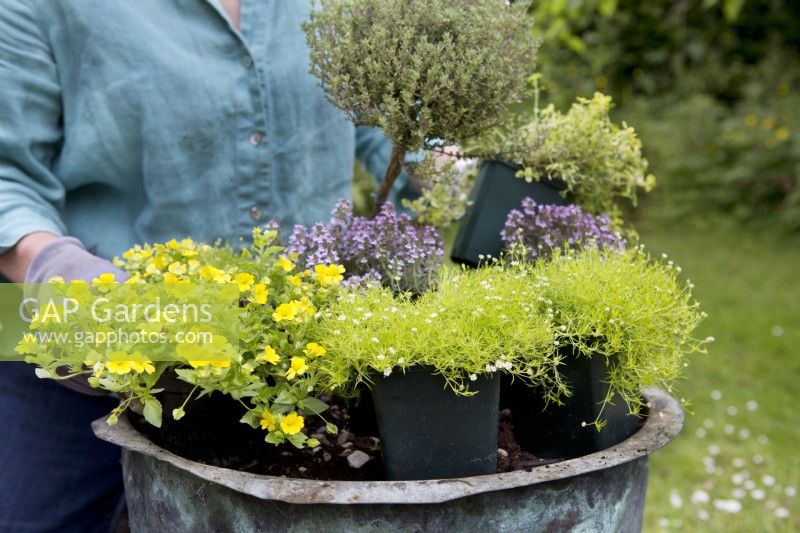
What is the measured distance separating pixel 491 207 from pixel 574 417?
517 millimetres

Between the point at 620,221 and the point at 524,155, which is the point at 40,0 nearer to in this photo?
the point at 524,155

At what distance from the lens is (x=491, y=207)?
5.72 ft

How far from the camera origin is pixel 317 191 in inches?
76.3

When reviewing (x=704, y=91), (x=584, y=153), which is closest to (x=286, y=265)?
(x=584, y=153)

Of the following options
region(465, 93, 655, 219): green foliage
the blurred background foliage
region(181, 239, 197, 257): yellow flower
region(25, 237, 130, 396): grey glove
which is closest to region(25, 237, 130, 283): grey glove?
region(25, 237, 130, 396): grey glove

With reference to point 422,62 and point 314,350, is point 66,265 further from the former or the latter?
point 422,62

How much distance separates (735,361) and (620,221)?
132 inches

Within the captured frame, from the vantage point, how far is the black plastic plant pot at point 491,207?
1.74 meters

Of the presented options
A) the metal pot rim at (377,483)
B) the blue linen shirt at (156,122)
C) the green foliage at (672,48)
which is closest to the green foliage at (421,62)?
the blue linen shirt at (156,122)

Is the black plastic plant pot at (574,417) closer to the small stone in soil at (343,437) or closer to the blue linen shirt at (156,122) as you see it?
the small stone in soil at (343,437)

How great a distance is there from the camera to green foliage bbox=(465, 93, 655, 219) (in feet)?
A: 5.80

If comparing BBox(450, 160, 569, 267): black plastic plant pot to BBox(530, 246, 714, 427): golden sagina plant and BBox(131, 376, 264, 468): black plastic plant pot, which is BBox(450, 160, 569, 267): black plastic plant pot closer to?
BBox(530, 246, 714, 427): golden sagina plant

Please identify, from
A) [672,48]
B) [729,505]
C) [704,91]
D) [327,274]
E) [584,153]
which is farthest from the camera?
[672,48]

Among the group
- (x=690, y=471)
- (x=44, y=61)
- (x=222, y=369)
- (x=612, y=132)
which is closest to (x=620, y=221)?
(x=612, y=132)
